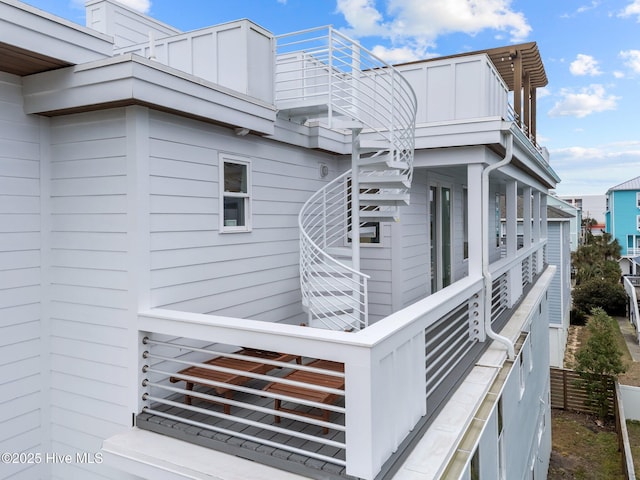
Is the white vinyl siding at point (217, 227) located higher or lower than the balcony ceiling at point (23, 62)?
lower

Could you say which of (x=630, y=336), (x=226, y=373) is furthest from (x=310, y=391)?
(x=630, y=336)

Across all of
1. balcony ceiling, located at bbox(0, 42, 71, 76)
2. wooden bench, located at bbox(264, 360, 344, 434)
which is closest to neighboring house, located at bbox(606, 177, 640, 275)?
wooden bench, located at bbox(264, 360, 344, 434)

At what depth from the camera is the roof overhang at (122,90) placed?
3.99 metres

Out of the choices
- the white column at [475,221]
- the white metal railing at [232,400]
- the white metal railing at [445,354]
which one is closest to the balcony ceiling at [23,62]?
the white metal railing at [232,400]

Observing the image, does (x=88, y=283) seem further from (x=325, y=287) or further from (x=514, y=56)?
(x=514, y=56)

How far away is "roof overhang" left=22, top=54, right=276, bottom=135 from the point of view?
399 centimetres

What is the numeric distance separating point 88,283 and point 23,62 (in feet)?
6.58

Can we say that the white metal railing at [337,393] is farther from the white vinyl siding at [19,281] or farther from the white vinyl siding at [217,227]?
the white vinyl siding at [19,281]

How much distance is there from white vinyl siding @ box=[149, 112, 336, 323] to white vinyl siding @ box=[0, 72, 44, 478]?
4.00ft

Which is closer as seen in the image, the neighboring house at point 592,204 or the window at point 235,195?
the window at point 235,195

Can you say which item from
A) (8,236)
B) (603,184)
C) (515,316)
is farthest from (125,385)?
(603,184)

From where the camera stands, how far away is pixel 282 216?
21.2ft

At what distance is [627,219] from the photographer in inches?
1623

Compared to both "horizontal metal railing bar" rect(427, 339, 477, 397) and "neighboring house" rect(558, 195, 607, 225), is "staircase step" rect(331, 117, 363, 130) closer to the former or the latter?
"horizontal metal railing bar" rect(427, 339, 477, 397)
